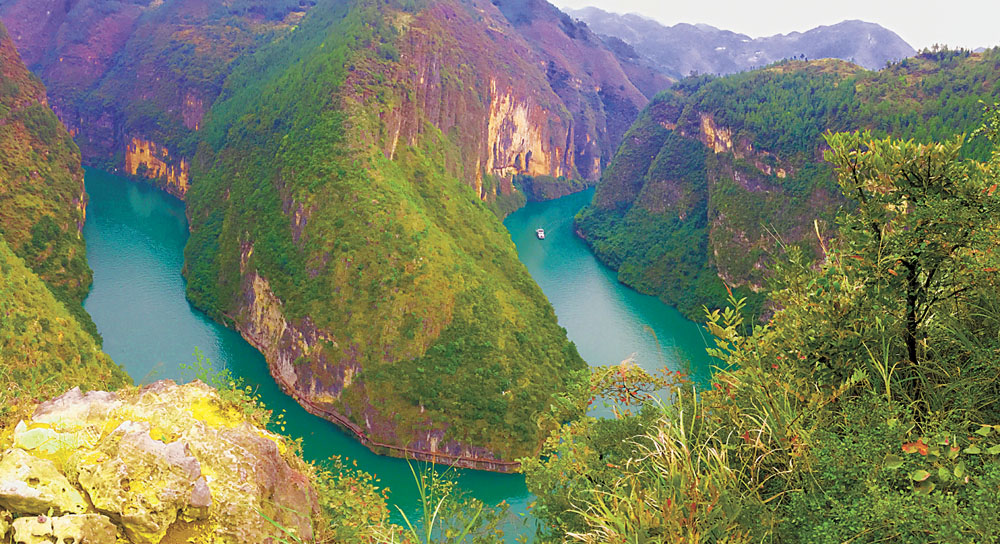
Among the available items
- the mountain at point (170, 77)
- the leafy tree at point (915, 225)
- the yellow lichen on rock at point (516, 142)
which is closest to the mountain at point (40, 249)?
the leafy tree at point (915, 225)

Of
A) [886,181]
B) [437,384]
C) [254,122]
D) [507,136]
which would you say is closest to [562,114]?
[507,136]

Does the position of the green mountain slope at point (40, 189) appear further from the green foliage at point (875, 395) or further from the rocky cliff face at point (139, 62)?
the green foliage at point (875, 395)

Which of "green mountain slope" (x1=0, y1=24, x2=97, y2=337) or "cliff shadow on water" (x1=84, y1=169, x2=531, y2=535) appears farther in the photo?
"green mountain slope" (x1=0, y1=24, x2=97, y2=337)

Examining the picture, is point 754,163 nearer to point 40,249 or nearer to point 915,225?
point 915,225

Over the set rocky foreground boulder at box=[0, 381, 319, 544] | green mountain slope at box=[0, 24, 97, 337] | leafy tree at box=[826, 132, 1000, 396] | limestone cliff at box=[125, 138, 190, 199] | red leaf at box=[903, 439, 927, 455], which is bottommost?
limestone cliff at box=[125, 138, 190, 199]

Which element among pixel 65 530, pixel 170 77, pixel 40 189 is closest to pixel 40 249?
pixel 40 189


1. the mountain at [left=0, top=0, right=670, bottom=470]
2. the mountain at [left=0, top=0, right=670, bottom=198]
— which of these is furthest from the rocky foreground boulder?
the mountain at [left=0, top=0, right=670, bottom=198]

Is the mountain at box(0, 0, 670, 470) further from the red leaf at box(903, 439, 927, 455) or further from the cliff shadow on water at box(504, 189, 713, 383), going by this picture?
the red leaf at box(903, 439, 927, 455)
